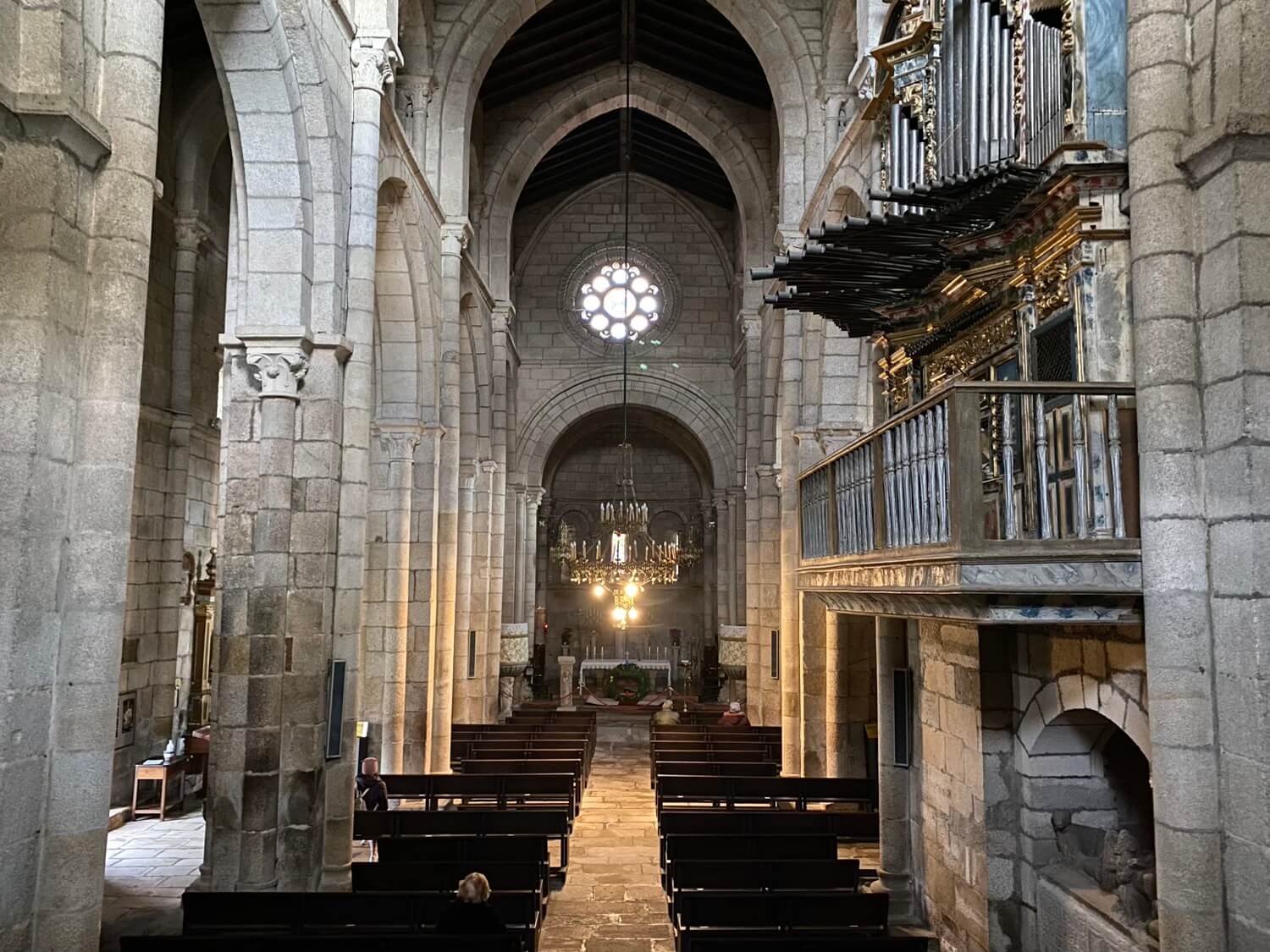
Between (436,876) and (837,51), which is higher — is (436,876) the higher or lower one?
the lower one

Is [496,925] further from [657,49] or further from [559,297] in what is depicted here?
[559,297]

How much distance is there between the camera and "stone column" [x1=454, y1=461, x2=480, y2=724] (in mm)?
18094

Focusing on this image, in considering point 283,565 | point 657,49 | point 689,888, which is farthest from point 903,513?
point 657,49

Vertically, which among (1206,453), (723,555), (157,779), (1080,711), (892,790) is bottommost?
(157,779)

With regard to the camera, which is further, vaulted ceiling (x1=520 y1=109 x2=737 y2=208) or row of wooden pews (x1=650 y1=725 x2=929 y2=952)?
vaulted ceiling (x1=520 y1=109 x2=737 y2=208)

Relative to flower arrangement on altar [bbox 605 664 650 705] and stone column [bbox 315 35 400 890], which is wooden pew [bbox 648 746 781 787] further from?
flower arrangement on altar [bbox 605 664 650 705]

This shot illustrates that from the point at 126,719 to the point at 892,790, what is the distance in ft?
31.5

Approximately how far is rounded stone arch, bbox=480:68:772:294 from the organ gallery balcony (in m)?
14.9

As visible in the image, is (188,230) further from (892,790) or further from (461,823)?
(892,790)

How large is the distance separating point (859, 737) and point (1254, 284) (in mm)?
9937

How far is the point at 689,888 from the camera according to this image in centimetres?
794

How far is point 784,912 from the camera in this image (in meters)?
6.97

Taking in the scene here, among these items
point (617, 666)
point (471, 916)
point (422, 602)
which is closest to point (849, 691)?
point (422, 602)

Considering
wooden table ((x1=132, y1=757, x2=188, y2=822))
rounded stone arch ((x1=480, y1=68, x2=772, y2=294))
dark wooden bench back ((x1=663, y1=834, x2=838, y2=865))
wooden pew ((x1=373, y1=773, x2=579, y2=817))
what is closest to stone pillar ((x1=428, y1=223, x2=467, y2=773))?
wooden pew ((x1=373, y1=773, x2=579, y2=817))
